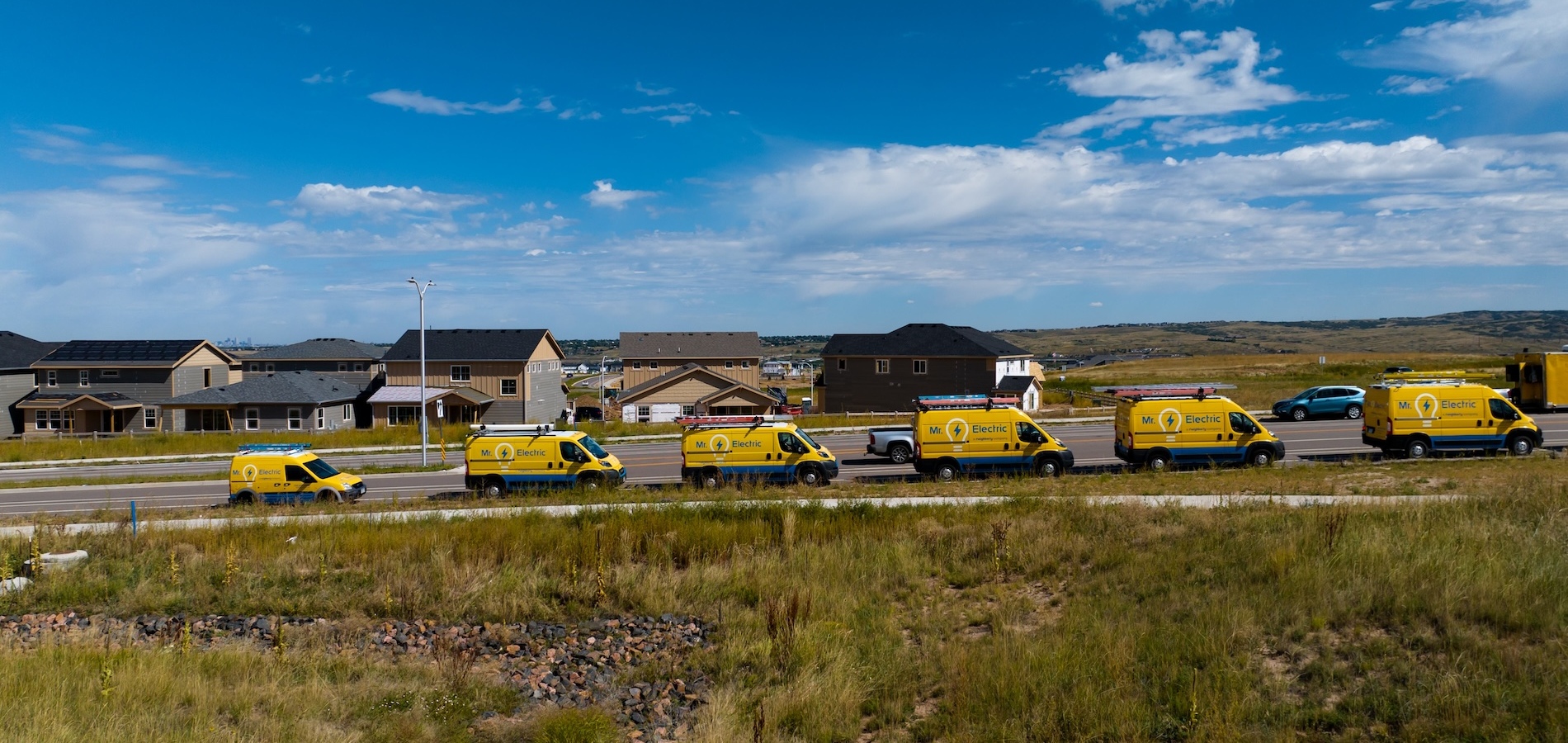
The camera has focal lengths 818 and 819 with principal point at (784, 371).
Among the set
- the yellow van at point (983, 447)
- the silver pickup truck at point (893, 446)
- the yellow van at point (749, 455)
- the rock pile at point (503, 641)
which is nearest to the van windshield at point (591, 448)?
the yellow van at point (749, 455)

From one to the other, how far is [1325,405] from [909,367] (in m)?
27.9

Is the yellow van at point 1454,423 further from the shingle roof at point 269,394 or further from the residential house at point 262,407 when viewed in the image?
the shingle roof at point 269,394

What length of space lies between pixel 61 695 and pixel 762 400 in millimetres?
51119

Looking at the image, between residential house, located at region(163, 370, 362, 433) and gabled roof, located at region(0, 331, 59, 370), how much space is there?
1190 centimetres

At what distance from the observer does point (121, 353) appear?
5675cm

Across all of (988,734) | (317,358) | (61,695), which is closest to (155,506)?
(61,695)

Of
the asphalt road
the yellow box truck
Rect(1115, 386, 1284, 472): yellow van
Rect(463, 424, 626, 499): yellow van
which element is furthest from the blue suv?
Rect(463, 424, 626, 499): yellow van

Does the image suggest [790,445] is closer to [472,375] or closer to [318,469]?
[318,469]

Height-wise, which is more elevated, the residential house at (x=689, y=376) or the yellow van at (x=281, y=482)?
the residential house at (x=689, y=376)

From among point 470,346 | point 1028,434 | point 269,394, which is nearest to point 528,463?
point 1028,434

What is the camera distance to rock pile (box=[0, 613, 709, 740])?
32.9 feet

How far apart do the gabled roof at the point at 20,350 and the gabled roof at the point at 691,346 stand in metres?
41.4

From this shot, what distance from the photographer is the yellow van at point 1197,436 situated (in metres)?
22.7

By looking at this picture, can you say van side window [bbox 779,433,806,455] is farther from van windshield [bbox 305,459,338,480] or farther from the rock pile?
van windshield [bbox 305,459,338,480]
